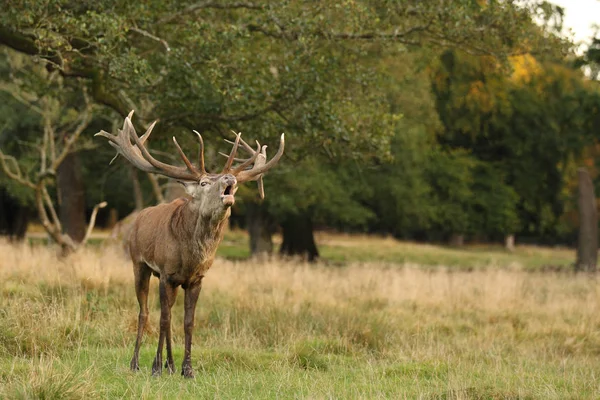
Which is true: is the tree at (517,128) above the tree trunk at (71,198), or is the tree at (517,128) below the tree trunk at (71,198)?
above

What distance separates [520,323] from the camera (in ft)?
41.4

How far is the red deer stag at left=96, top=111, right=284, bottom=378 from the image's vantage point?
696 centimetres

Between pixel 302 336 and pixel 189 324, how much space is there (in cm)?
294

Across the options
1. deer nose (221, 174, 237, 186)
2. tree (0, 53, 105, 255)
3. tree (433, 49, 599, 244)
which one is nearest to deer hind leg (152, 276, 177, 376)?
deer nose (221, 174, 237, 186)

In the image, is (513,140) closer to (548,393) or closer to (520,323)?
(520,323)

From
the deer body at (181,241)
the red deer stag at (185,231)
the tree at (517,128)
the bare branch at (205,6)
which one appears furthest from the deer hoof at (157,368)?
the tree at (517,128)

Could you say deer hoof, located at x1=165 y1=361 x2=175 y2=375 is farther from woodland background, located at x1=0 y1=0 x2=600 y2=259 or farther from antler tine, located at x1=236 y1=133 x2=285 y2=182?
woodland background, located at x1=0 y1=0 x2=600 y2=259

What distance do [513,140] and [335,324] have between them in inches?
1132

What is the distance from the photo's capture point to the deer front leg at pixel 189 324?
736 centimetres

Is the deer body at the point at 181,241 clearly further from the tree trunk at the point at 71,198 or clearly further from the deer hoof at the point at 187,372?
the tree trunk at the point at 71,198

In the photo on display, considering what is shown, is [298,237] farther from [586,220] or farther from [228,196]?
[228,196]

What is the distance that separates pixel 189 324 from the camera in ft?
24.3

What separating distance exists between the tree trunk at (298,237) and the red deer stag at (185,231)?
2017 cm

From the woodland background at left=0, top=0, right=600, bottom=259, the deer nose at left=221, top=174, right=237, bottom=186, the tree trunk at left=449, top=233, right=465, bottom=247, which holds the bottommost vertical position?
the tree trunk at left=449, top=233, right=465, bottom=247
